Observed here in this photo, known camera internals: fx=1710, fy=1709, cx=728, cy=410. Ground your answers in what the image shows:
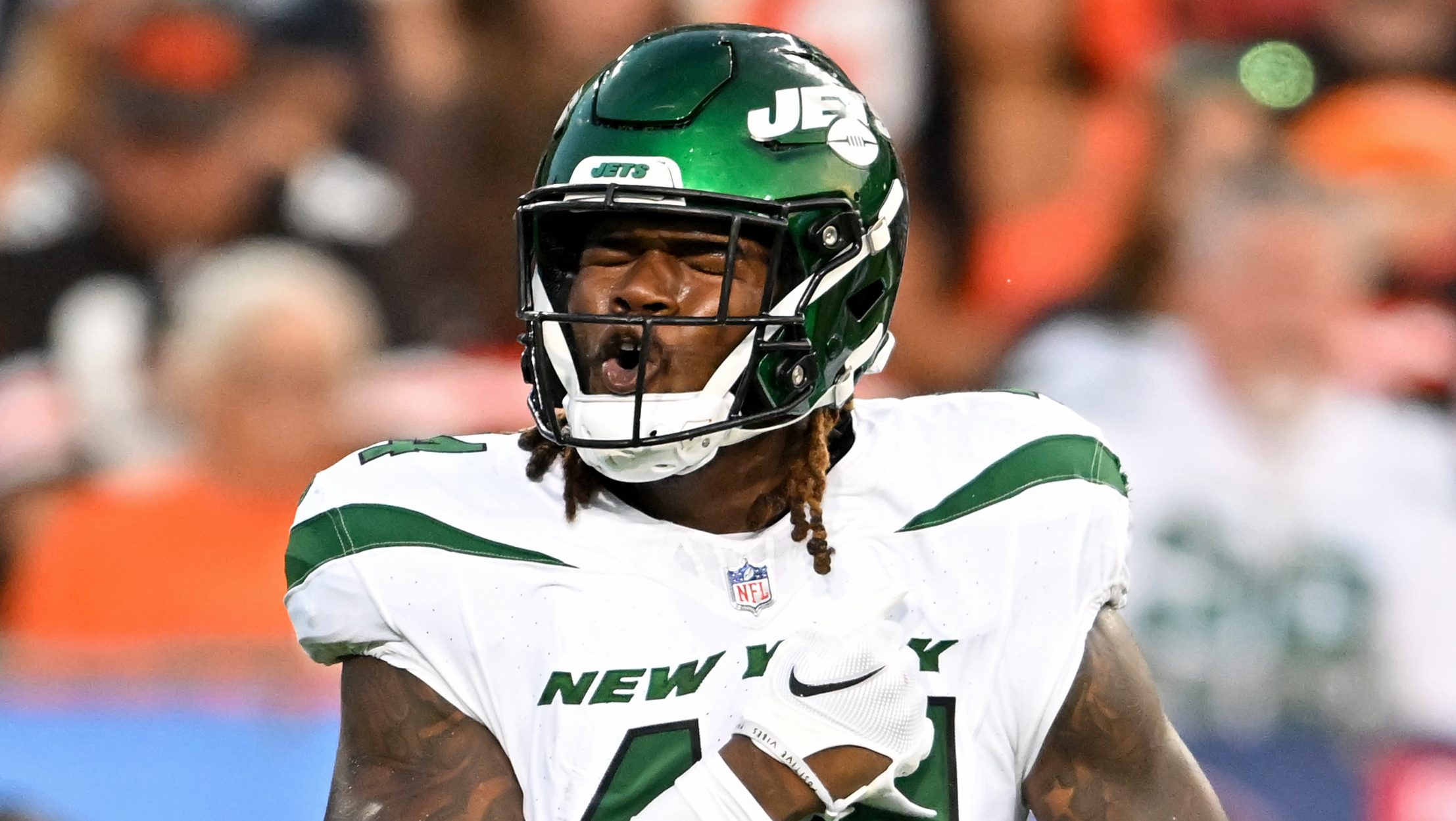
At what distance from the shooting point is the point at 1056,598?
150 centimetres

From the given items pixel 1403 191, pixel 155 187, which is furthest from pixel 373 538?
pixel 1403 191

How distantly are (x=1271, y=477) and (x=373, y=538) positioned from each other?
2644 millimetres

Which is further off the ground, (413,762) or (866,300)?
(866,300)

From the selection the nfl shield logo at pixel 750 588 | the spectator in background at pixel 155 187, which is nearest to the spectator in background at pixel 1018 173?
the spectator in background at pixel 155 187

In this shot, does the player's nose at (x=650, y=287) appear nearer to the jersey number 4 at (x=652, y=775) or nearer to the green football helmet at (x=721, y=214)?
the green football helmet at (x=721, y=214)

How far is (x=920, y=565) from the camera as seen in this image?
59.4 inches

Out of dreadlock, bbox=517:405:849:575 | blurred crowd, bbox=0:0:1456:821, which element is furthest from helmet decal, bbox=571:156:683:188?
blurred crowd, bbox=0:0:1456:821

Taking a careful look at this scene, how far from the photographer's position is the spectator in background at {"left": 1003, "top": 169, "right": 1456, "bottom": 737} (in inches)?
140

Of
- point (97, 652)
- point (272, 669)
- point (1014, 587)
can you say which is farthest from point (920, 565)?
point (97, 652)

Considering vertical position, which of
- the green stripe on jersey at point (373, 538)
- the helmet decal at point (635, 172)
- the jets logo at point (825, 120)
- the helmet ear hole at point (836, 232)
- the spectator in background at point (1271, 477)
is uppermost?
the jets logo at point (825, 120)

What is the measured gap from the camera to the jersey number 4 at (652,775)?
142 centimetres

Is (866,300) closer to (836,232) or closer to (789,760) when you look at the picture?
(836,232)

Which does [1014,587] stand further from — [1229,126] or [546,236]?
[1229,126]

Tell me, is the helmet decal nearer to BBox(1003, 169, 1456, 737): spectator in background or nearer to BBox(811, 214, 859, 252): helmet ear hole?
BBox(811, 214, 859, 252): helmet ear hole
